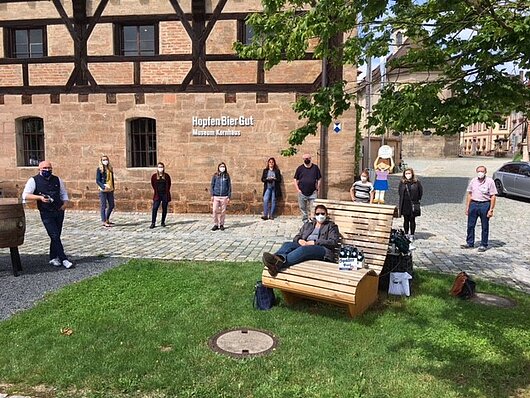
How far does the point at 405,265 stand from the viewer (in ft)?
20.4

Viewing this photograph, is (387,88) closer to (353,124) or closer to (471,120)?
(471,120)

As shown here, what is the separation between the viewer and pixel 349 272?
5277 mm

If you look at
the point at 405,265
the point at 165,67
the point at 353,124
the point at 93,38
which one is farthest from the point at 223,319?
the point at 93,38

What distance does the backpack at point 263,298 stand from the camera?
5.52 meters

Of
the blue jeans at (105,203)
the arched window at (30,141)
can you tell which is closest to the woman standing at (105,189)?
the blue jeans at (105,203)

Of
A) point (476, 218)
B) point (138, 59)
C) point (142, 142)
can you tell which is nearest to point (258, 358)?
Answer: point (476, 218)

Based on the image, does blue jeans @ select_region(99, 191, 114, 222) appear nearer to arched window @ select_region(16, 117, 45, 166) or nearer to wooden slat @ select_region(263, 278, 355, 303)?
arched window @ select_region(16, 117, 45, 166)

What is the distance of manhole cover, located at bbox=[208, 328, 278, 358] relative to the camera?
4.36 metres

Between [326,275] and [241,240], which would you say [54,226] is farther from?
[326,275]

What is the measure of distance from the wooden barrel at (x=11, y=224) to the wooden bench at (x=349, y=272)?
13.1 ft

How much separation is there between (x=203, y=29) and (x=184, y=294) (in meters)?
9.43

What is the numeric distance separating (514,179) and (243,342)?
58.6 ft

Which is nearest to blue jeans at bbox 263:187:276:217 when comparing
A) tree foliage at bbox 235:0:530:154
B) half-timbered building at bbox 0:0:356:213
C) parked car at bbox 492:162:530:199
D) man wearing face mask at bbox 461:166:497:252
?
half-timbered building at bbox 0:0:356:213

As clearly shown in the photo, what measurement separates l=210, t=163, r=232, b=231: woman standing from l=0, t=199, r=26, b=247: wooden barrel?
16.2 ft
